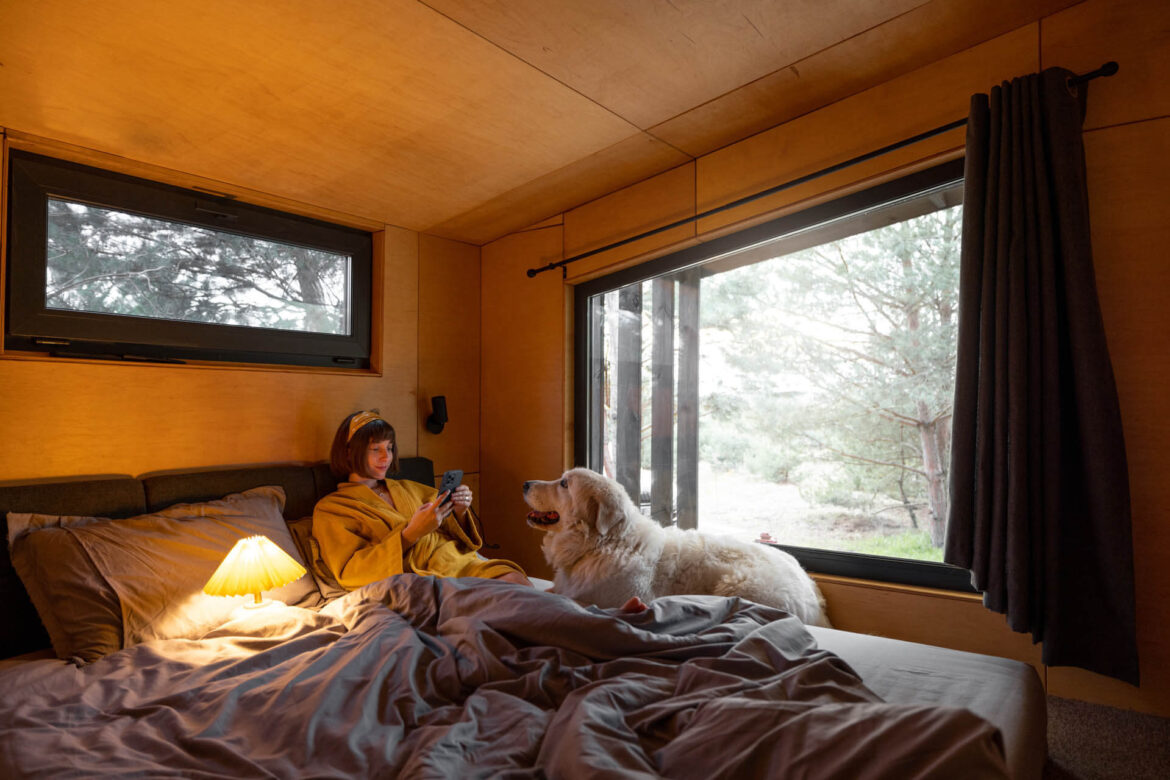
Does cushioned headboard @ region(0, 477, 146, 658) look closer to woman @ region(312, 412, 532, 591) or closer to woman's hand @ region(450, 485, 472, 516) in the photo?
woman @ region(312, 412, 532, 591)

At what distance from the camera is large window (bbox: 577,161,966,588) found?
86.8 inches

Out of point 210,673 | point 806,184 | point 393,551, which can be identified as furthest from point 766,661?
point 806,184

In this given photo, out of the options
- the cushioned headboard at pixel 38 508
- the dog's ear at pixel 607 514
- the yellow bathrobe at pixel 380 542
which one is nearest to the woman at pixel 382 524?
the yellow bathrobe at pixel 380 542

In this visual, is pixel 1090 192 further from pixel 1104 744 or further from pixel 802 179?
pixel 1104 744

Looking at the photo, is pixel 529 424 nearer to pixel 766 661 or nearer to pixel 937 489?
pixel 937 489

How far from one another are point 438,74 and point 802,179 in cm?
147

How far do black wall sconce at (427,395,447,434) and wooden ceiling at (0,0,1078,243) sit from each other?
1277mm

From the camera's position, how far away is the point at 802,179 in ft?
7.88

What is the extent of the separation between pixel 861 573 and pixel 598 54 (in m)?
2.18

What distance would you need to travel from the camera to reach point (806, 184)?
2.44m

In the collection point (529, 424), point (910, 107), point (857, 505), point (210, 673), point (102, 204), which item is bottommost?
point (210, 673)

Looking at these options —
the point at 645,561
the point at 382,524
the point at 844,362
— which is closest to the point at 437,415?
the point at 382,524

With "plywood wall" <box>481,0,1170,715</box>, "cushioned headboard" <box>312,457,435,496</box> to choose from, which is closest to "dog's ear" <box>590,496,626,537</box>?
"plywood wall" <box>481,0,1170,715</box>

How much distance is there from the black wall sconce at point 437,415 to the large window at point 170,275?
0.47 metres
